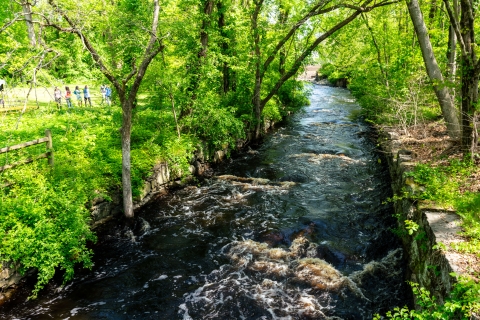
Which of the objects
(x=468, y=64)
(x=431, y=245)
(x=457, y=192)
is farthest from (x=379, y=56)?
(x=431, y=245)

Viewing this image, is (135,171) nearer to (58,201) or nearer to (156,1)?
(58,201)

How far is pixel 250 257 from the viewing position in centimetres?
800

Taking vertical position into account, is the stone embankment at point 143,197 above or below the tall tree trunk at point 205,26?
below

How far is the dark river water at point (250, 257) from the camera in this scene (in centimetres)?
645

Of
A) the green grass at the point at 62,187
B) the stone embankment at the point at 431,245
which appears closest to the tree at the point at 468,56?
the stone embankment at the point at 431,245

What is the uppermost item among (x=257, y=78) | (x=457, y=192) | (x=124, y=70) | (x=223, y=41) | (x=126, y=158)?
(x=223, y=41)

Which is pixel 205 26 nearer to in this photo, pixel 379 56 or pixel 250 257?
pixel 250 257

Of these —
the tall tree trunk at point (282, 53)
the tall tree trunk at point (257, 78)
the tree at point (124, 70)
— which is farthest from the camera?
the tall tree trunk at point (282, 53)

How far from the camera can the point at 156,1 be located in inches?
332

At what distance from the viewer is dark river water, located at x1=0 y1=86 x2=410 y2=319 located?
21.1 feet

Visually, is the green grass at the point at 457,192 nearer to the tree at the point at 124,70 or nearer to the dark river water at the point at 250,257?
the dark river water at the point at 250,257

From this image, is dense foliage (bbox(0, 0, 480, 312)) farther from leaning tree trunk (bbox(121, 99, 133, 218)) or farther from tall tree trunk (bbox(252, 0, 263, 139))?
leaning tree trunk (bbox(121, 99, 133, 218))

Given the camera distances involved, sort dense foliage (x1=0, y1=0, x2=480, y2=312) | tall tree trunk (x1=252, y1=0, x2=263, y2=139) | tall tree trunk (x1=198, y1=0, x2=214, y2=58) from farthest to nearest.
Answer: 1. tall tree trunk (x1=252, y1=0, x2=263, y2=139)
2. tall tree trunk (x1=198, y1=0, x2=214, y2=58)
3. dense foliage (x1=0, y1=0, x2=480, y2=312)

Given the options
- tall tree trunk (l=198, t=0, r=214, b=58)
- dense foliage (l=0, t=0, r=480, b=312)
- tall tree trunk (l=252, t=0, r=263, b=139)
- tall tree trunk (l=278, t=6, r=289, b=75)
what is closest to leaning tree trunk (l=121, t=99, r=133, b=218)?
dense foliage (l=0, t=0, r=480, b=312)
